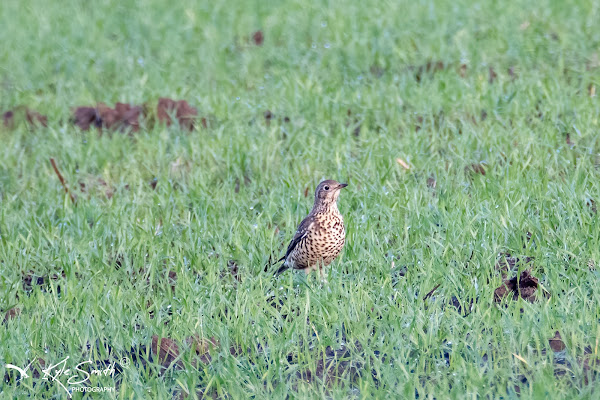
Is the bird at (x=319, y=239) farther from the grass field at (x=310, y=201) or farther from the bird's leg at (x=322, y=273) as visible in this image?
the grass field at (x=310, y=201)

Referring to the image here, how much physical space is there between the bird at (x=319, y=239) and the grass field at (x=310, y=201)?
5.3 inches

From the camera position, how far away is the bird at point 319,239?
5914mm

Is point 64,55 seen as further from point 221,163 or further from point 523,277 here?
point 523,277

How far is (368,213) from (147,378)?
8.26 feet

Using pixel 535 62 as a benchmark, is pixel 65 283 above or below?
below

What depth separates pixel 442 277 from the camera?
5730 mm

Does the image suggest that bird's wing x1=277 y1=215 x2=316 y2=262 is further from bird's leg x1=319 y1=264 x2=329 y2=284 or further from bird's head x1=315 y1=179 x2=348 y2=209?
bird's leg x1=319 y1=264 x2=329 y2=284

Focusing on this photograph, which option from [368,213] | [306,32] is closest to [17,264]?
[368,213]
